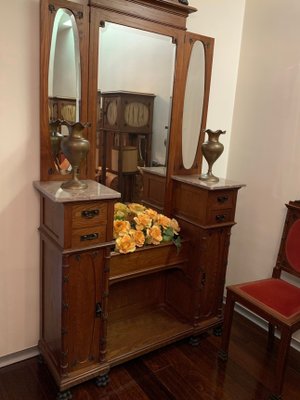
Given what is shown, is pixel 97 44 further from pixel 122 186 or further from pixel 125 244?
pixel 125 244

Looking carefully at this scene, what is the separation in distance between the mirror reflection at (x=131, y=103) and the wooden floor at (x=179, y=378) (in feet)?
3.36

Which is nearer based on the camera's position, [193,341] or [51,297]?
[51,297]

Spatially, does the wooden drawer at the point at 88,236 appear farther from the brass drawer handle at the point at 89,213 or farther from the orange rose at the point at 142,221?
the orange rose at the point at 142,221

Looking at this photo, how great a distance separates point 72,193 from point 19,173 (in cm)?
38

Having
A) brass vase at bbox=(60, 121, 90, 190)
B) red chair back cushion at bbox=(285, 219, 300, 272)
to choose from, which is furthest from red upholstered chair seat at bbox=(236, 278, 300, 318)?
brass vase at bbox=(60, 121, 90, 190)

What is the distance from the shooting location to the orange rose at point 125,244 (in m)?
1.85

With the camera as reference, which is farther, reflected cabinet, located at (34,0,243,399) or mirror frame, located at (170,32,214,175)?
mirror frame, located at (170,32,214,175)

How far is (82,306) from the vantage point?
1.71 metres

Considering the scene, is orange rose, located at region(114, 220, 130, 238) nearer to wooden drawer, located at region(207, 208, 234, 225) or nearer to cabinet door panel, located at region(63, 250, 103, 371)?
cabinet door panel, located at region(63, 250, 103, 371)

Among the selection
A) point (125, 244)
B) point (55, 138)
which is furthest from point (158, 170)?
point (55, 138)

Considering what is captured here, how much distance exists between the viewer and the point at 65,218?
154cm

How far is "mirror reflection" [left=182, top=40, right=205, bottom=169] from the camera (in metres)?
2.21

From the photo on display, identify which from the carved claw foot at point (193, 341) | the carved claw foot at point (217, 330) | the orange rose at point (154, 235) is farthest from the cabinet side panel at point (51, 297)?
the carved claw foot at point (217, 330)

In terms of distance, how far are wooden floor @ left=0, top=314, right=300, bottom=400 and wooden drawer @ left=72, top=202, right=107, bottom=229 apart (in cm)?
91
